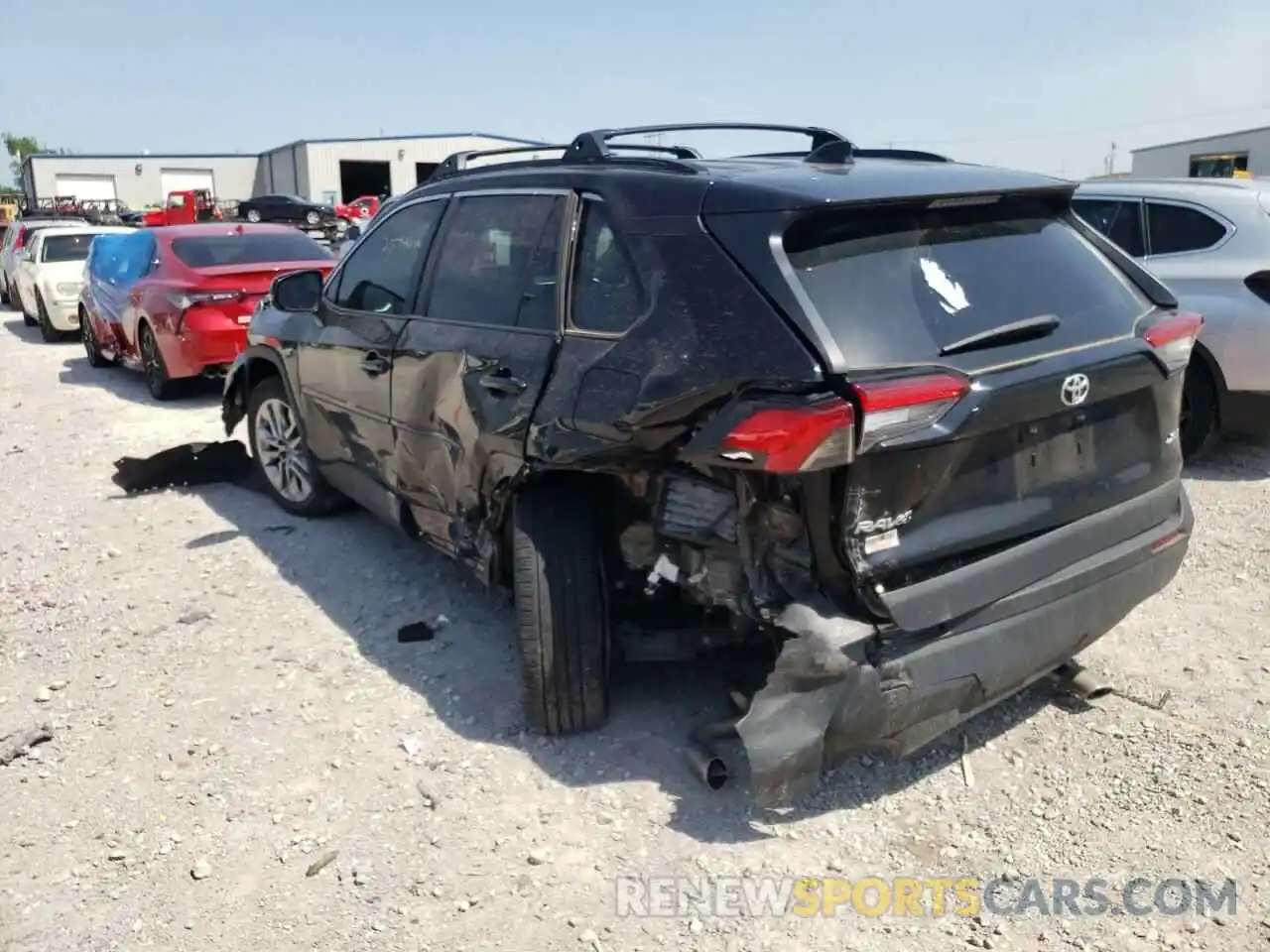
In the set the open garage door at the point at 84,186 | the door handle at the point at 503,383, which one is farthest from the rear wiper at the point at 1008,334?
the open garage door at the point at 84,186

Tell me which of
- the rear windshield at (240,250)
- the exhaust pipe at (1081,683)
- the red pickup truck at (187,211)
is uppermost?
the red pickup truck at (187,211)

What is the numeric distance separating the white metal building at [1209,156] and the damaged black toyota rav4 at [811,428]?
96.4ft

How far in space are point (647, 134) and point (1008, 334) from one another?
1.73m

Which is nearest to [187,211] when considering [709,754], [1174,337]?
[709,754]

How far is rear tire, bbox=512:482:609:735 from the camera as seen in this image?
3477 millimetres

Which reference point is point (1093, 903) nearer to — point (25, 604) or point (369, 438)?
point (369, 438)

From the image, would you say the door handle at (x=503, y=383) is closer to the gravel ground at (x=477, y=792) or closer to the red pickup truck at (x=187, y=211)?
the gravel ground at (x=477, y=792)

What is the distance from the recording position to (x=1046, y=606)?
3078 millimetres

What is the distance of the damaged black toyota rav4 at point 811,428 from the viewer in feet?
9.12

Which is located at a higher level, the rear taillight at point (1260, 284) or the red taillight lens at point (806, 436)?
the rear taillight at point (1260, 284)

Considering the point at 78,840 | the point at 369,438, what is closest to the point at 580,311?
the point at 369,438

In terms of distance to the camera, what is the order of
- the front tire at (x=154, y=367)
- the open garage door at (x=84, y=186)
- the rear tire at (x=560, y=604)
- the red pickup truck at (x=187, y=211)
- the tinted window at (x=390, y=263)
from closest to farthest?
the rear tire at (x=560, y=604), the tinted window at (x=390, y=263), the front tire at (x=154, y=367), the red pickup truck at (x=187, y=211), the open garage door at (x=84, y=186)

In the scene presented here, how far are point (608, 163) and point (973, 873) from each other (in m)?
2.48

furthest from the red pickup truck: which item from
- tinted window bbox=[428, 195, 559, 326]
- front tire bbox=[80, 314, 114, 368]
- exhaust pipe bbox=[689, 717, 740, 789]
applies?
exhaust pipe bbox=[689, 717, 740, 789]
